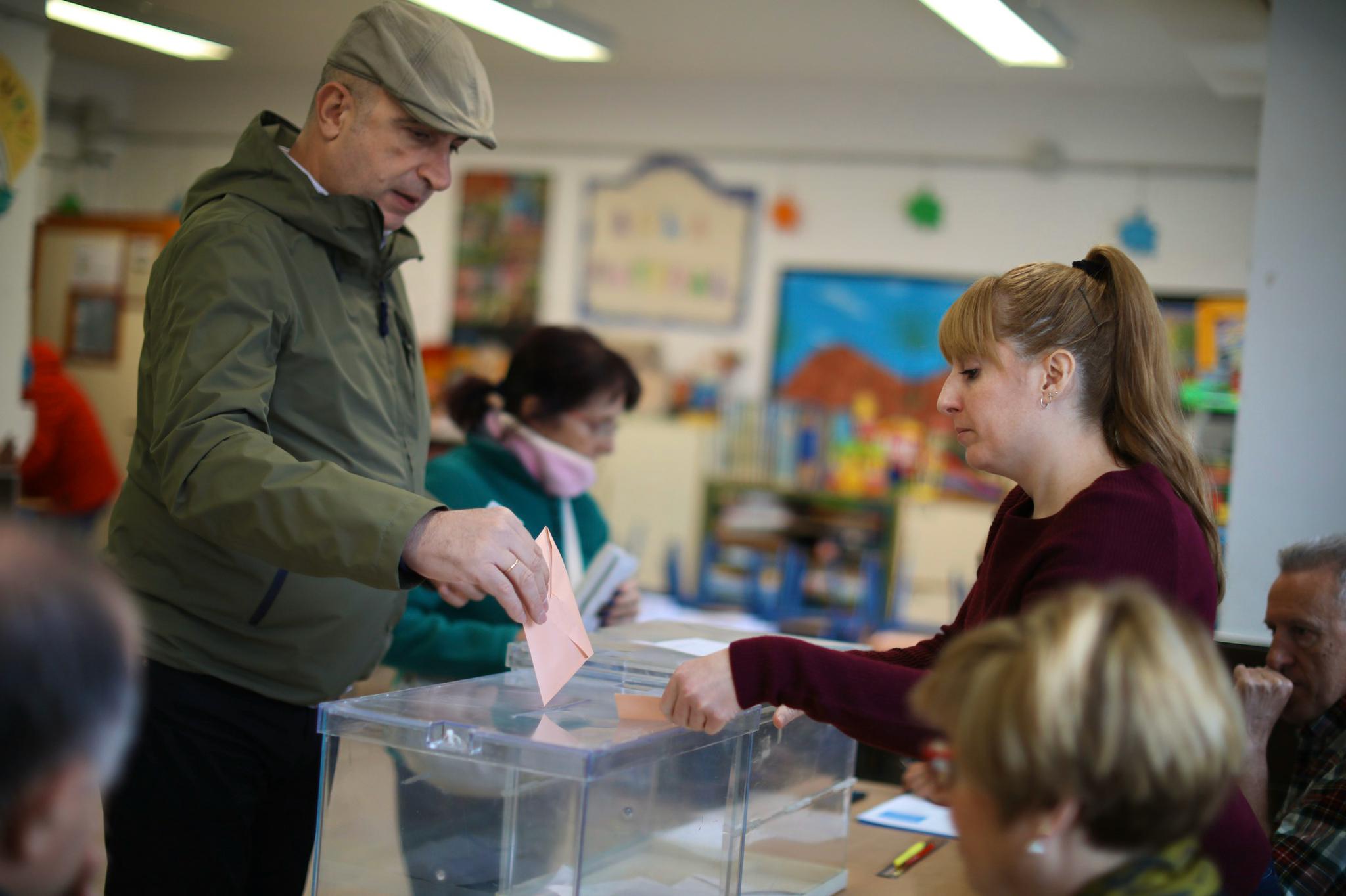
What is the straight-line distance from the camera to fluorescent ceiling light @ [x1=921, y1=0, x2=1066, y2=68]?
14.9 ft

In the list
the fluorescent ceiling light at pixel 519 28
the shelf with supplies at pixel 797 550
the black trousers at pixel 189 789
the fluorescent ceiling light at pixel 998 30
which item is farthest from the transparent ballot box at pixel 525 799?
the shelf with supplies at pixel 797 550

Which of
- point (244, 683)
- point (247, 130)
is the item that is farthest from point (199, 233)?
point (244, 683)

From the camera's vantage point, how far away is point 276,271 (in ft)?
5.08

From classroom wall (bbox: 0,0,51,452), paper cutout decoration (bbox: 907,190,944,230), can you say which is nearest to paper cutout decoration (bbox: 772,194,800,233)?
paper cutout decoration (bbox: 907,190,944,230)

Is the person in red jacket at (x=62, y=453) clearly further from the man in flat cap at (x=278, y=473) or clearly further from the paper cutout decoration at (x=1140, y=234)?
the paper cutout decoration at (x=1140, y=234)

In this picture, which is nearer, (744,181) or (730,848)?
(730,848)

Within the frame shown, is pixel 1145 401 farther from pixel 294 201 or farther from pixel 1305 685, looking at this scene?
pixel 294 201

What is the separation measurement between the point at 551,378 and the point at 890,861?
1228 mm

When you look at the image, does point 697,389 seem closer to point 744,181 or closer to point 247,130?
point 744,181

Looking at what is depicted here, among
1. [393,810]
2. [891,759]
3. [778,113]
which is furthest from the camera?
[778,113]

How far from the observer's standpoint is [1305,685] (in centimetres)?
207

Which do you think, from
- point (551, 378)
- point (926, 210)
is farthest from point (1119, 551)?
point (926, 210)

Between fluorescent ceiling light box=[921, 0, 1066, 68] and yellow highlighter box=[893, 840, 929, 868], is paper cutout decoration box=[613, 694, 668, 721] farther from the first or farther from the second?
fluorescent ceiling light box=[921, 0, 1066, 68]

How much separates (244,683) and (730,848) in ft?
2.10
